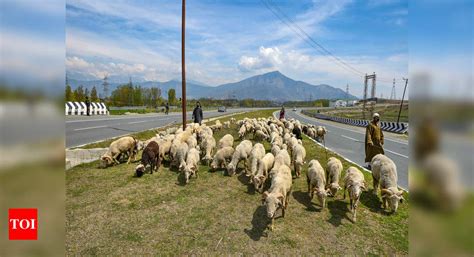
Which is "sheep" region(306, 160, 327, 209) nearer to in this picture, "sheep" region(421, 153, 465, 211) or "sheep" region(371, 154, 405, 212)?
"sheep" region(371, 154, 405, 212)

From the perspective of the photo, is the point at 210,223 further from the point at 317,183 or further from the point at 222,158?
the point at 222,158

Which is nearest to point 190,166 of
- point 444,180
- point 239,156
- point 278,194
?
point 239,156

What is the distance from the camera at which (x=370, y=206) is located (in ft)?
26.5

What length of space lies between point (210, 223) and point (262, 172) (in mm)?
3132

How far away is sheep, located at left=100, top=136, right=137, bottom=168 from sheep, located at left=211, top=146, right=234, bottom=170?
3837 mm

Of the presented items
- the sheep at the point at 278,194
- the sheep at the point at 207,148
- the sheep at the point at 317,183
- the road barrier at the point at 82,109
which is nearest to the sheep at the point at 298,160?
the sheep at the point at 317,183

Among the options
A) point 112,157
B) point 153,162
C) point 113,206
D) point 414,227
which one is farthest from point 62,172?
point 112,157

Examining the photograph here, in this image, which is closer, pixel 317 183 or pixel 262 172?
pixel 317 183

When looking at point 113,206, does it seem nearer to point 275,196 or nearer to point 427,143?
point 275,196

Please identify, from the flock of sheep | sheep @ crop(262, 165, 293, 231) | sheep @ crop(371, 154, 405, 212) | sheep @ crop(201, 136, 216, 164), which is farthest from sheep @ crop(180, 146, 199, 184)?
sheep @ crop(371, 154, 405, 212)

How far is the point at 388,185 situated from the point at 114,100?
84.9 meters

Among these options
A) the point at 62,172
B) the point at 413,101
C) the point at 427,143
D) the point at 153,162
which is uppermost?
the point at 413,101

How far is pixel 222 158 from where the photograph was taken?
464 inches

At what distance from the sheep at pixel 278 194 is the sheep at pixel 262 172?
0.85 m
